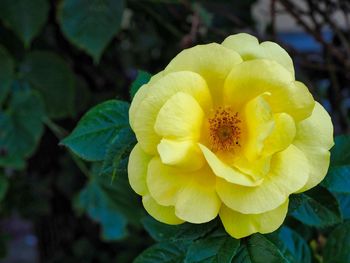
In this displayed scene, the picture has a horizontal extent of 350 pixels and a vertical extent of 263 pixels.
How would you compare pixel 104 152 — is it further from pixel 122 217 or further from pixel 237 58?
pixel 122 217

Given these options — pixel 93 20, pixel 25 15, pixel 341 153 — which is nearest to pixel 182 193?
pixel 341 153

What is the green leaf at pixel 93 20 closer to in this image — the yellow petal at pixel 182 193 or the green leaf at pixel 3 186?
the green leaf at pixel 3 186

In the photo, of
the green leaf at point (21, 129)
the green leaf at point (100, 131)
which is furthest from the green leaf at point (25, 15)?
the green leaf at point (100, 131)

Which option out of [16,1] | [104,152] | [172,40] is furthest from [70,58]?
[104,152]

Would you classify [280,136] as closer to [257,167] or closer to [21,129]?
[257,167]

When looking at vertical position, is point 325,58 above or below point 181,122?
below

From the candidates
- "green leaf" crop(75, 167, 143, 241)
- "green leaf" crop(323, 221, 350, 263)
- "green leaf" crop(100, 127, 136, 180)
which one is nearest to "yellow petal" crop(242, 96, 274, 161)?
"green leaf" crop(100, 127, 136, 180)
